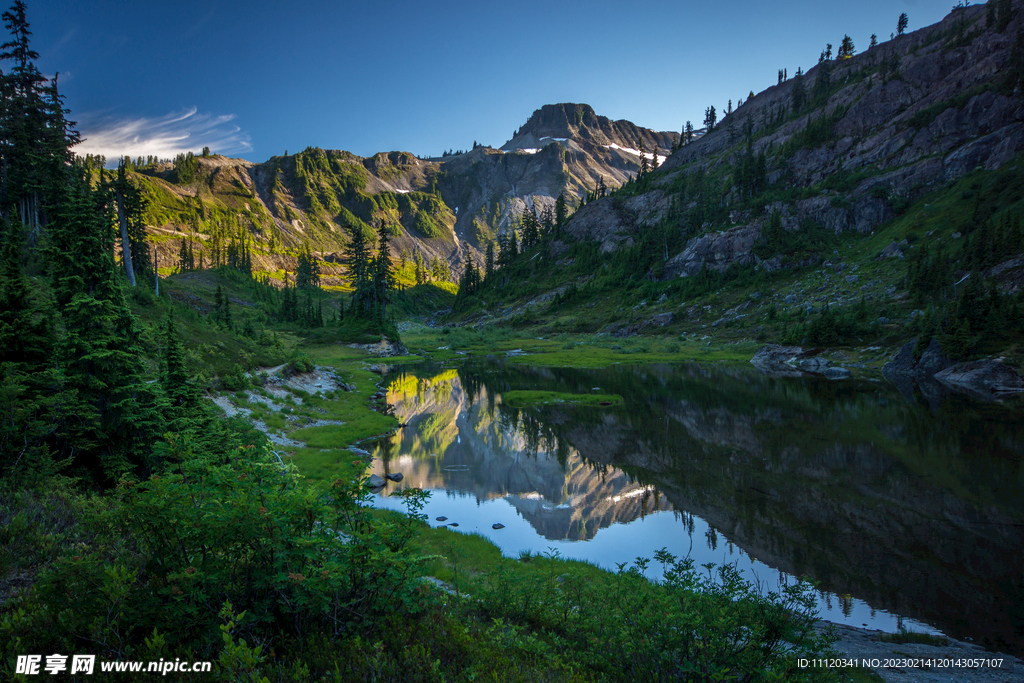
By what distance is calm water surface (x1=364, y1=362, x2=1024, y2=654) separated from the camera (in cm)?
1223

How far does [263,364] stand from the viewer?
34.7 meters

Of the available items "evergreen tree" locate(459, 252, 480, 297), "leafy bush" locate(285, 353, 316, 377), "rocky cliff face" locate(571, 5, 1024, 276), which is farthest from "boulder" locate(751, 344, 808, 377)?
"evergreen tree" locate(459, 252, 480, 297)

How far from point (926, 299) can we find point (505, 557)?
2682 inches

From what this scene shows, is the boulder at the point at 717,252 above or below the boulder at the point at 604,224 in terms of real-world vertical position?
below

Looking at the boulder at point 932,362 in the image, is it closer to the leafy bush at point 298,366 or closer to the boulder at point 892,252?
the boulder at point 892,252

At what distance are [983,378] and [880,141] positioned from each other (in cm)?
10526

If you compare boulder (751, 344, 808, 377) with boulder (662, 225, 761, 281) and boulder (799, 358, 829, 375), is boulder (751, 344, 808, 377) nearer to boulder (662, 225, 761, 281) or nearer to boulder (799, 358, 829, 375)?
boulder (799, 358, 829, 375)

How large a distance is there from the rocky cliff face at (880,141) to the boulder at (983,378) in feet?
210

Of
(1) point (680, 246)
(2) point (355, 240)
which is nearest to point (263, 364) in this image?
(2) point (355, 240)

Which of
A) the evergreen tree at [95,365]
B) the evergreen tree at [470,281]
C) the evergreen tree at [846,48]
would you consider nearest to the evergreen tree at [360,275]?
the evergreen tree at [95,365]

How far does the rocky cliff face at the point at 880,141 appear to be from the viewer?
91.1 meters

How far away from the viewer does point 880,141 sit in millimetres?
110375

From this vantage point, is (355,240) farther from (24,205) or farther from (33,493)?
(33,493)

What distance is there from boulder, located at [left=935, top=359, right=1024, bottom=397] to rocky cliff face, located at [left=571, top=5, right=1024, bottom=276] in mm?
63990
